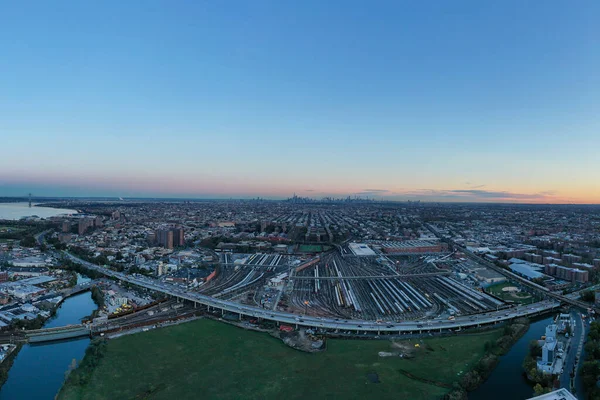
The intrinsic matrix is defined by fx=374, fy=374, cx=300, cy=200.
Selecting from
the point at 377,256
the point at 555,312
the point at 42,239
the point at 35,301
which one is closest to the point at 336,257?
the point at 377,256

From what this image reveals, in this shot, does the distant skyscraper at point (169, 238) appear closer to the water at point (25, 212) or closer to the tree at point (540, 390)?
the tree at point (540, 390)

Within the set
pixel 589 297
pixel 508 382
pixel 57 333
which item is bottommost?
pixel 508 382

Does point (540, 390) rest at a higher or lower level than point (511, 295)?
lower

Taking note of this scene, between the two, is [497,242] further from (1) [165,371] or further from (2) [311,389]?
(1) [165,371]

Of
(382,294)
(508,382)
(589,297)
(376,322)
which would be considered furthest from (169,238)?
(589,297)

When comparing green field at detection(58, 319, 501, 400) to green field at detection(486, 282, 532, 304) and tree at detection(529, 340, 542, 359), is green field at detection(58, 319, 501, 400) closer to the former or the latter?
tree at detection(529, 340, 542, 359)

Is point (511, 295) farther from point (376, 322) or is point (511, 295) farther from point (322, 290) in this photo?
point (322, 290)

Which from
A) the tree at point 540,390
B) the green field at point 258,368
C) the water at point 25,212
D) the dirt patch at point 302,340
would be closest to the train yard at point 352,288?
the dirt patch at point 302,340
